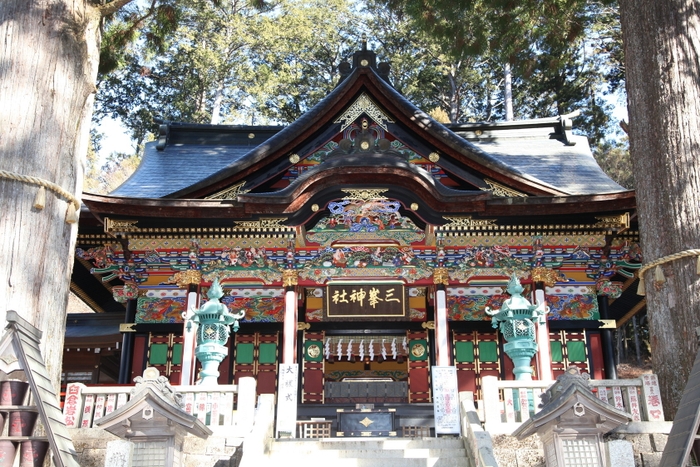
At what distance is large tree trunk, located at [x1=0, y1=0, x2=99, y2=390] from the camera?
531cm

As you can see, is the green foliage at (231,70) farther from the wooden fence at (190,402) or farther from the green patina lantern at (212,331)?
the wooden fence at (190,402)

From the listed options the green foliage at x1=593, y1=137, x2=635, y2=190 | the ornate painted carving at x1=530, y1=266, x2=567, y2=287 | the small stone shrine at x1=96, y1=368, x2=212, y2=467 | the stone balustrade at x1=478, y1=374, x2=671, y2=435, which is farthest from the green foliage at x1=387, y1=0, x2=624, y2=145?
the small stone shrine at x1=96, y1=368, x2=212, y2=467

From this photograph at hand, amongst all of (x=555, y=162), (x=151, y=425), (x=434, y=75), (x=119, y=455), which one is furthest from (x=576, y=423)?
(x=434, y=75)

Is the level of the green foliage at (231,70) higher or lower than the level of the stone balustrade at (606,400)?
higher

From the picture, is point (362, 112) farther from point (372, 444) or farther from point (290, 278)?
point (372, 444)

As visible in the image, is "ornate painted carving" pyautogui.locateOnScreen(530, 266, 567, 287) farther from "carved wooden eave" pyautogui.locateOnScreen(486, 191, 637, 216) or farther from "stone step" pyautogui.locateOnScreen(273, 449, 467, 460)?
"stone step" pyautogui.locateOnScreen(273, 449, 467, 460)

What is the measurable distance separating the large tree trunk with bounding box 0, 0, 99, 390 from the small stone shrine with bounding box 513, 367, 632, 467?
4.03 meters

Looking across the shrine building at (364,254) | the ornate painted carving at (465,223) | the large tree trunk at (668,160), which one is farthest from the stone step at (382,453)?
the ornate painted carving at (465,223)

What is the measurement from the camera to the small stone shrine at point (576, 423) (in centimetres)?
584

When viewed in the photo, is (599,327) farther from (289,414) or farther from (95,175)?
(95,175)

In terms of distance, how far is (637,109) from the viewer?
757cm

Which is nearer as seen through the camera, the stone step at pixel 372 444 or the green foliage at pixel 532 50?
the stone step at pixel 372 444

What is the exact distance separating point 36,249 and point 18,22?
1.91m

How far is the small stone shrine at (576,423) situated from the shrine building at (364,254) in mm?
4508
